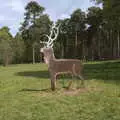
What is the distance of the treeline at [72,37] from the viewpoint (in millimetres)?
60281

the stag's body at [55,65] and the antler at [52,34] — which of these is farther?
the antler at [52,34]

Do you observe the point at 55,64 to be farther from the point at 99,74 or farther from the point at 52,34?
the point at 99,74

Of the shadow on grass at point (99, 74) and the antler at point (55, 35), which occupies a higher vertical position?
the antler at point (55, 35)

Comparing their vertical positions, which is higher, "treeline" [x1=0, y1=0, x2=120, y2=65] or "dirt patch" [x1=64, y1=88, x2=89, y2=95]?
"treeline" [x1=0, y1=0, x2=120, y2=65]

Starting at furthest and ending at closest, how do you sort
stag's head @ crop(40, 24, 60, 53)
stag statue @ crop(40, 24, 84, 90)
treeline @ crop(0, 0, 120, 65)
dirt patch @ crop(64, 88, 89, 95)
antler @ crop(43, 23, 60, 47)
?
treeline @ crop(0, 0, 120, 65) → antler @ crop(43, 23, 60, 47) → stag's head @ crop(40, 24, 60, 53) → stag statue @ crop(40, 24, 84, 90) → dirt patch @ crop(64, 88, 89, 95)

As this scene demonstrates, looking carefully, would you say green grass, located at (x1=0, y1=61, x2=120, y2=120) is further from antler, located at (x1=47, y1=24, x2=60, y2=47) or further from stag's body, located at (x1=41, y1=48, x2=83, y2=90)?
antler, located at (x1=47, y1=24, x2=60, y2=47)

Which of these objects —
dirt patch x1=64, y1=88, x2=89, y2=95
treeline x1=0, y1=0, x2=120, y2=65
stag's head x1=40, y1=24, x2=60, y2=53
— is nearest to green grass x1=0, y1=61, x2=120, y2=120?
dirt patch x1=64, y1=88, x2=89, y2=95

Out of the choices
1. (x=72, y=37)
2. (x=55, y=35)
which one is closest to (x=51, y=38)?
(x=55, y=35)

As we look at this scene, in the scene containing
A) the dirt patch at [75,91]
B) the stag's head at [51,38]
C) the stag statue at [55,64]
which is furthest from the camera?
the stag's head at [51,38]

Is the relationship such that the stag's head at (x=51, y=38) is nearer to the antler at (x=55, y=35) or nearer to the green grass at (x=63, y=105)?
the antler at (x=55, y=35)

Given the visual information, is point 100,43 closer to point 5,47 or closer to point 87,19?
point 87,19

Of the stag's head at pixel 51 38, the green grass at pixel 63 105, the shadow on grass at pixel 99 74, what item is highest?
the stag's head at pixel 51 38

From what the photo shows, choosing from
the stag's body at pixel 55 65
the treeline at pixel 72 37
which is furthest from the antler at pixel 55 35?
the treeline at pixel 72 37

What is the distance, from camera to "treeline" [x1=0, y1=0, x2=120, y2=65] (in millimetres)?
60281
